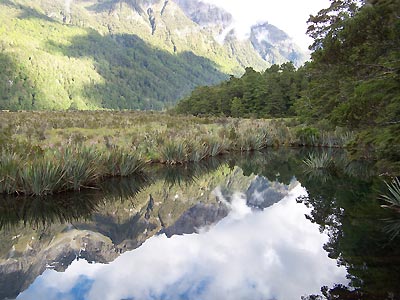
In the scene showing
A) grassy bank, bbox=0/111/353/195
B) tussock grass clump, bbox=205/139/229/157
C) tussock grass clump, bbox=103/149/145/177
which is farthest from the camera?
tussock grass clump, bbox=205/139/229/157

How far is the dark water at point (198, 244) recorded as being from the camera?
4.88 meters

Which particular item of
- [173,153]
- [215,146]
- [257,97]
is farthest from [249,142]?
[257,97]

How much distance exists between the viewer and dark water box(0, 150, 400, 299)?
192 inches

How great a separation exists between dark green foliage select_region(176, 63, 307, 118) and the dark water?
31314 millimetres

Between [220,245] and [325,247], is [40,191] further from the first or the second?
[325,247]

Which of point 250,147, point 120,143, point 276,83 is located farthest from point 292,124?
point 120,143

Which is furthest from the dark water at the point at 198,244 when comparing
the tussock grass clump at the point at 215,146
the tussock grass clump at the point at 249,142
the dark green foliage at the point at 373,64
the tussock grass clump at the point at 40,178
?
the tussock grass clump at the point at 249,142

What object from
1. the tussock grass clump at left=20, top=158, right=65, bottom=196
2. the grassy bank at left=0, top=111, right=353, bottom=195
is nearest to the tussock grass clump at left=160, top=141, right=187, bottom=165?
the grassy bank at left=0, top=111, right=353, bottom=195

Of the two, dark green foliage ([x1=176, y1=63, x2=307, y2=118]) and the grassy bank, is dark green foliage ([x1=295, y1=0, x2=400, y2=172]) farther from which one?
dark green foliage ([x1=176, y1=63, x2=307, y2=118])

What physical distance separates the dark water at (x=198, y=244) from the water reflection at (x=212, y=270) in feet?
0.05

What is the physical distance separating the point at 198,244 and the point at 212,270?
1.42m

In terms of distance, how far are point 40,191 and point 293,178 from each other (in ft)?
27.6

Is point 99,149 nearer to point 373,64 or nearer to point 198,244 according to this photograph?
point 198,244

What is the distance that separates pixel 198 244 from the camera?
22.8 ft
